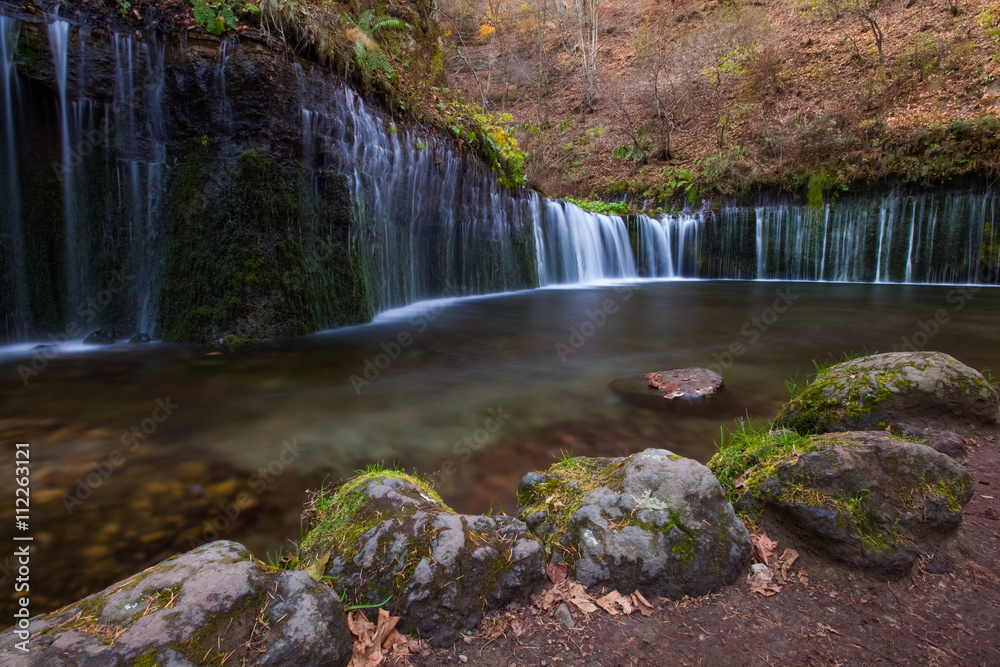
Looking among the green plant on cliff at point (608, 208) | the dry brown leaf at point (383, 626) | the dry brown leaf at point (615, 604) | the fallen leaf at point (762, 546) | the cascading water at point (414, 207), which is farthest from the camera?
the green plant on cliff at point (608, 208)

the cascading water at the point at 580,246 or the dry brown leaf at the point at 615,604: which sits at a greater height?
the cascading water at the point at 580,246

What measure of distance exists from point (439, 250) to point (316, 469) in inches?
343

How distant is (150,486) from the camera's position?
9.52ft

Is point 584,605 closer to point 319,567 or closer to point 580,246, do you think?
point 319,567

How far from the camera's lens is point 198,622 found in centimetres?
133

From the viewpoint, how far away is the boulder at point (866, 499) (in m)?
1.87

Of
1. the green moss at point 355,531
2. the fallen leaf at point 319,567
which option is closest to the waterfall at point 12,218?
the green moss at point 355,531

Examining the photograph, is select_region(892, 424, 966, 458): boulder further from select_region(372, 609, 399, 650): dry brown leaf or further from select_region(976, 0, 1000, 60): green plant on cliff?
select_region(976, 0, 1000, 60): green plant on cliff

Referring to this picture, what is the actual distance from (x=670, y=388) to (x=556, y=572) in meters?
2.99

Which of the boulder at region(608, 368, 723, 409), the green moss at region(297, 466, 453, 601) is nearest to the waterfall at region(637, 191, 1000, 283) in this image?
the boulder at region(608, 368, 723, 409)

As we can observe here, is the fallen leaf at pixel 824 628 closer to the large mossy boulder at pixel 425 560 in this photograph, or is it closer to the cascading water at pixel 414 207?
the large mossy boulder at pixel 425 560

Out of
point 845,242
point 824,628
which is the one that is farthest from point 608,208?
point 824,628

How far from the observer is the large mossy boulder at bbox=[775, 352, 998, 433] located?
2.98 metres

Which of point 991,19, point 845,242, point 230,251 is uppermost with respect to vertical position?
point 991,19
